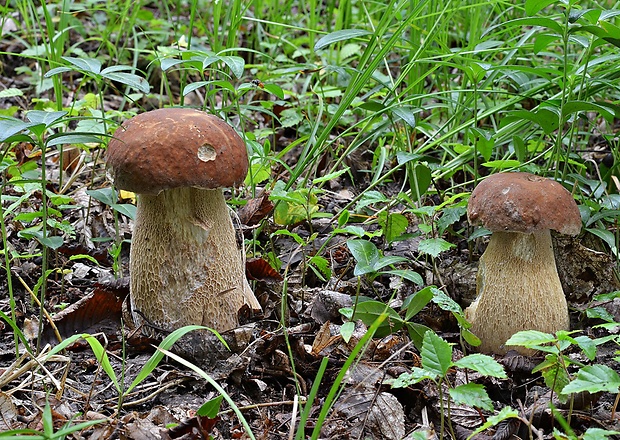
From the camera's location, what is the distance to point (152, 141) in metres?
2.08

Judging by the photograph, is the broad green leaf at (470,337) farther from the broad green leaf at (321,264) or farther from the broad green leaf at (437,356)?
the broad green leaf at (321,264)

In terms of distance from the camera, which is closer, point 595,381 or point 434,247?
point 595,381

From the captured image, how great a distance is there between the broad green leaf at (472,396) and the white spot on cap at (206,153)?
41.6 inches

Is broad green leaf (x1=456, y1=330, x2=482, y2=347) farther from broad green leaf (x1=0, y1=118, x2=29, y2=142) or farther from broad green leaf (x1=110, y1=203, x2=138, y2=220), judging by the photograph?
broad green leaf (x1=0, y1=118, x2=29, y2=142)

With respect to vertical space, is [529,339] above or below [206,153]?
below

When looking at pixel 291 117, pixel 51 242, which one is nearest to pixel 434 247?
pixel 51 242

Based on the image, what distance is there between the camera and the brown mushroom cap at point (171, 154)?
2.07m

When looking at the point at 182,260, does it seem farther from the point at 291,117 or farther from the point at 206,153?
the point at 291,117

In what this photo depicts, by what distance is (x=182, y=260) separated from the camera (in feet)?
7.56

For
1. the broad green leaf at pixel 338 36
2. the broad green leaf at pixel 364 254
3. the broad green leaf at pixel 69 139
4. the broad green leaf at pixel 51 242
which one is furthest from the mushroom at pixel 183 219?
the broad green leaf at pixel 338 36

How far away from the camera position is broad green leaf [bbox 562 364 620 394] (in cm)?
154

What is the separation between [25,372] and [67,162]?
1908 mm

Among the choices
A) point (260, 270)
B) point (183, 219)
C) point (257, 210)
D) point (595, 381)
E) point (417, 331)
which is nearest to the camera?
point (595, 381)

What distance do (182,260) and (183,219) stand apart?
0.15 metres
